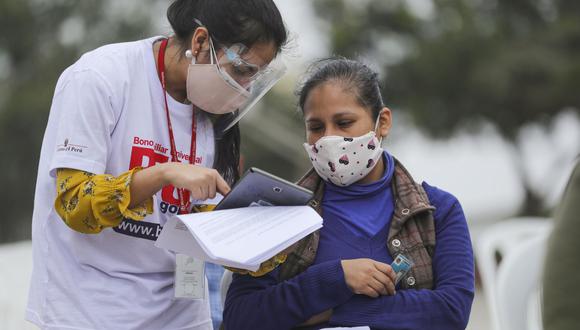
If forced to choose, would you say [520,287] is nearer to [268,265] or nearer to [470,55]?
[268,265]

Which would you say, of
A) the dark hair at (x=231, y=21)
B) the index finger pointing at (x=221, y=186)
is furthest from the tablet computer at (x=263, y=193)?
the dark hair at (x=231, y=21)

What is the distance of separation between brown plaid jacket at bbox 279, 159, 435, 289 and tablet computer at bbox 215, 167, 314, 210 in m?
0.27

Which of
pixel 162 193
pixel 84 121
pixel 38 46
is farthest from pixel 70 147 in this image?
pixel 38 46

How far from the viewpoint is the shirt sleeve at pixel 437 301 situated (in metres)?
2.50

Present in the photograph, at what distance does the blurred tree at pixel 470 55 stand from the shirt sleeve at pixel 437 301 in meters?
8.27

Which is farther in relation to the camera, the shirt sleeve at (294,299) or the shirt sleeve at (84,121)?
the shirt sleeve at (294,299)

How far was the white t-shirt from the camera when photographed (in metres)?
2.43

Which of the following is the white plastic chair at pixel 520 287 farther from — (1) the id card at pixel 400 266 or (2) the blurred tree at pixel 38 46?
(2) the blurred tree at pixel 38 46

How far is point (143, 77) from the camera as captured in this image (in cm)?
260

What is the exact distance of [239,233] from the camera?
2.28 metres

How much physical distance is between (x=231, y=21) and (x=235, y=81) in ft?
0.59

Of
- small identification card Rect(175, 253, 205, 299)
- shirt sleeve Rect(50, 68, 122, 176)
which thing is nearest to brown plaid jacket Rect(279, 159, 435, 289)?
small identification card Rect(175, 253, 205, 299)

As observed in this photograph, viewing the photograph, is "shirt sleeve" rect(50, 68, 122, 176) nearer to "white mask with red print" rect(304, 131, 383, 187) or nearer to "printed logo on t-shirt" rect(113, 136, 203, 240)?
"printed logo on t-shirt" rect(113, 136, 203, 240)

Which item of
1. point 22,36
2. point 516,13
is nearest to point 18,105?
point 22,36
